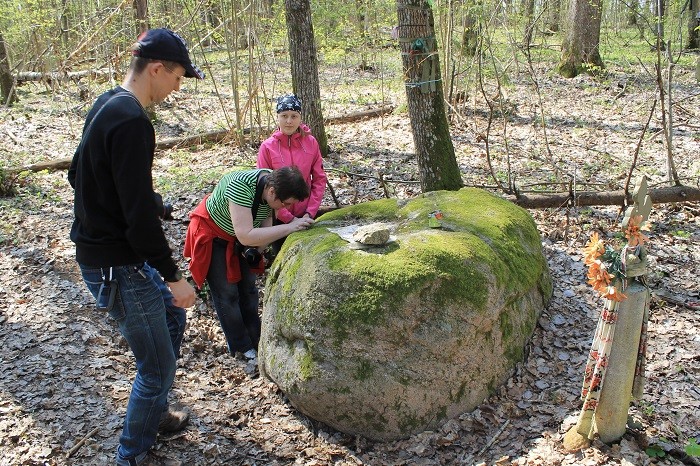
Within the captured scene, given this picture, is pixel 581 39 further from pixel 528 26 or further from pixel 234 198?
A: pixel 234 198

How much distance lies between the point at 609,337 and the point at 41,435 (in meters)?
3.52

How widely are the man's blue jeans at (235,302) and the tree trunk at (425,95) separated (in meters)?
2.05

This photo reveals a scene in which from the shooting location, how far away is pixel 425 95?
502cm

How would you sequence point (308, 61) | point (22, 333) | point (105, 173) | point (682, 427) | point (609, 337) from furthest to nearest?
point (308, 61) < point (22, 333) < point (682, 427) < point (609, 337) < point (105, 173)

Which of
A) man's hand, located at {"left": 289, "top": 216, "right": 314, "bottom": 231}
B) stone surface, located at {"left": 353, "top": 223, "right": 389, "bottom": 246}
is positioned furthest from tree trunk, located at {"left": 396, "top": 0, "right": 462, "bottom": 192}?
stone surface, located at {"left": 353, "top": 223, "right": 389, "bottom": 246}

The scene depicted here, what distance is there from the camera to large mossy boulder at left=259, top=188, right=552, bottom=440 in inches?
135

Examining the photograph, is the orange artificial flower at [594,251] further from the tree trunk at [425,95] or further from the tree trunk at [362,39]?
the tree trunk at [362,39]

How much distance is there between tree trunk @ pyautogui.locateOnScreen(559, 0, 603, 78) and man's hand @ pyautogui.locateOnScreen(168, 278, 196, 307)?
445 inches

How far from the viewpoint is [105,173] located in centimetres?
248

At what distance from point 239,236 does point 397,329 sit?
1.44 metres

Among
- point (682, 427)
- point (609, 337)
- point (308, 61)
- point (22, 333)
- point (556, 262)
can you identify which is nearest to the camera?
point (609, 337)

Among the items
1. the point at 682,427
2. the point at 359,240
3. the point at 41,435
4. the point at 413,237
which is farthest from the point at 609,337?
the point at 41,435

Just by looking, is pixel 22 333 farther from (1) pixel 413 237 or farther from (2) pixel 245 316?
(1) pixel 413 237

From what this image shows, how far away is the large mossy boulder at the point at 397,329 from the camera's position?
343cm
